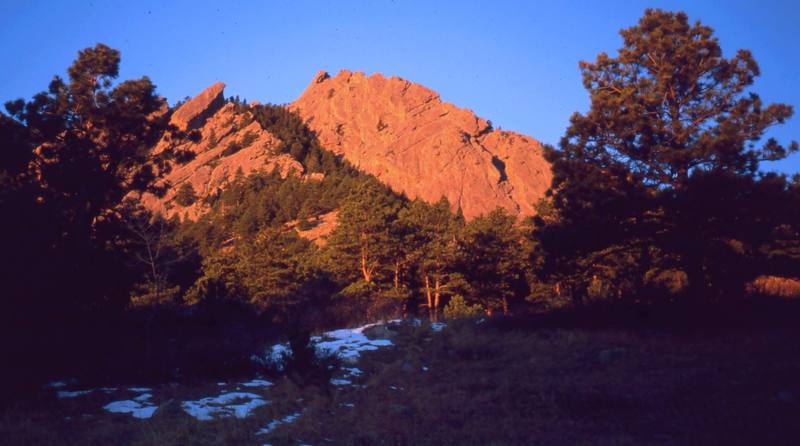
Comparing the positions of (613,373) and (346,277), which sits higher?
(346,277)

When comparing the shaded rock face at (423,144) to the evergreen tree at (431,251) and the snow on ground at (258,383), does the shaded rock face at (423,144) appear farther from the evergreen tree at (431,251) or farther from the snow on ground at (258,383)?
the snow on ground at (258,383)

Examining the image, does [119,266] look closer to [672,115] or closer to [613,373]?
[613,373]

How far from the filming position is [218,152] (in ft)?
328

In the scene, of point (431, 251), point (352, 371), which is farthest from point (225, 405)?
point (431, 251)

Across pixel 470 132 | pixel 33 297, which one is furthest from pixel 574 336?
pixel 470 132

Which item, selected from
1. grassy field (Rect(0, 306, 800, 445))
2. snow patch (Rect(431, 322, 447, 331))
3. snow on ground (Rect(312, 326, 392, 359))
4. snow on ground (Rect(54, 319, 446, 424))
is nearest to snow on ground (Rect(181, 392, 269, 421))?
snow on ground (Rect(54, 319, 446, 424))

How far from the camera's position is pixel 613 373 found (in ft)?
29.2

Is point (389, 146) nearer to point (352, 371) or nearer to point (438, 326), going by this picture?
point (438, 326)

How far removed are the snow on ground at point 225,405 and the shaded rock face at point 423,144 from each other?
6687 centimetres

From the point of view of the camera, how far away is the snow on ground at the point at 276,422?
621 centimetres

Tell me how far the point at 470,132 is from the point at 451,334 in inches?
3444

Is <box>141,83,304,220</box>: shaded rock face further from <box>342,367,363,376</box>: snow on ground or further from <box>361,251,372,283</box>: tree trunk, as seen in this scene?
<box>342,367,363,376</box>: snow on ground

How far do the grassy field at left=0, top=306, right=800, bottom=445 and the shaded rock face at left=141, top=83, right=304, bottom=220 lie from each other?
6718cm

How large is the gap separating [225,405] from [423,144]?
88.2m
